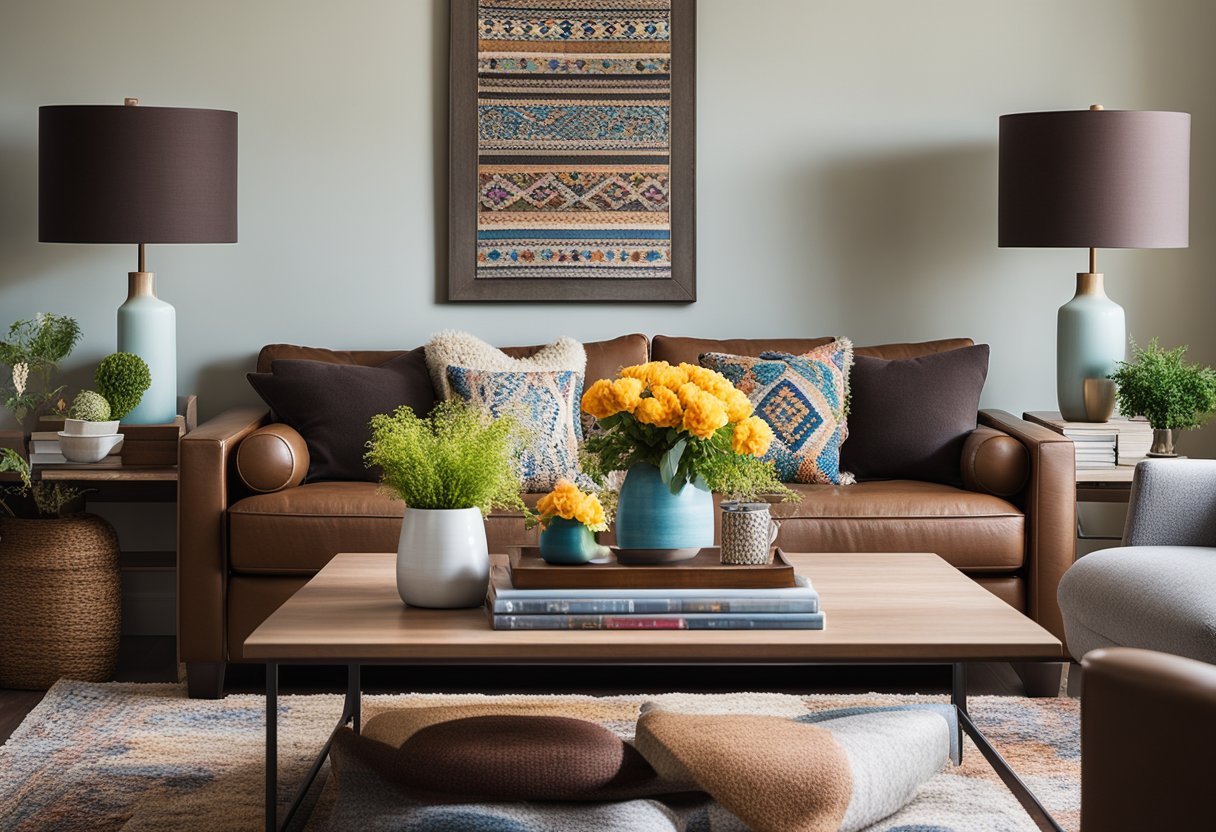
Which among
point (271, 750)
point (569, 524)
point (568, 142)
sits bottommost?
point (271, 750)

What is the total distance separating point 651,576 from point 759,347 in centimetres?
193

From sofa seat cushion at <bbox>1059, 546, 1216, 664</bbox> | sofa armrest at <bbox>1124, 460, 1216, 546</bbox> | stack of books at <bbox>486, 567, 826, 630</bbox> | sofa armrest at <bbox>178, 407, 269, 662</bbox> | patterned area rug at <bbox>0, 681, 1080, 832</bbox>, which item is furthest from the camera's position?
sofa armrest at <bbox>178, 407, 269, 662</bbox>

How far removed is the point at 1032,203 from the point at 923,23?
83 centimetres

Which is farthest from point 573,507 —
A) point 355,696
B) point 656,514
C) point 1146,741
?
point 1146,741

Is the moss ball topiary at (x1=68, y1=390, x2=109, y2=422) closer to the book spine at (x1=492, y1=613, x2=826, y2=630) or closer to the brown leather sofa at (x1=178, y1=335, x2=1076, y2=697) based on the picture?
the brown leather sofa at (x1=178, y1=335, x2=1076, y2=697)

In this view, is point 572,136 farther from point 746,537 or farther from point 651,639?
point 651,639

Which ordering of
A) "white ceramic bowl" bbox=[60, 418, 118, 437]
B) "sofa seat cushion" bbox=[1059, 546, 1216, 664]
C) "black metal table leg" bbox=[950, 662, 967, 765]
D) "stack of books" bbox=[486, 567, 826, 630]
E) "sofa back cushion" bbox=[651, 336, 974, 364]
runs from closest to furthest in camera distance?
"stack of books" bbox=[486, 567, 826, 630] < "sofa seat cushion" bbox=[1059, 546, 1216, 664] < "black metal table leg" bbox=[950, 662, 967, 765] < "white ceramic bowl" bbox=[60, 418, 118, 437] < "sofa back cushion" bbox=[651, 336, 974, 364]

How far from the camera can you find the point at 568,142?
4.27m

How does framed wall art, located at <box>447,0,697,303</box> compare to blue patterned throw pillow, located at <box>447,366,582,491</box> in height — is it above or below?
above

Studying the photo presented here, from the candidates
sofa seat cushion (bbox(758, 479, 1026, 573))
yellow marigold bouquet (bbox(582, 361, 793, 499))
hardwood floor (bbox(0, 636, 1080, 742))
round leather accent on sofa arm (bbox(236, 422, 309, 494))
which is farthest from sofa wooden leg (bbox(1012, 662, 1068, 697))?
round leather accent on sofa arm (bbox(236, 422, 309, 494))

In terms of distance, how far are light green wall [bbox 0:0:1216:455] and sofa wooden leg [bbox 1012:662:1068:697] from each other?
1.24 metres

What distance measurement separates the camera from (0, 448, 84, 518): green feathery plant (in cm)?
351

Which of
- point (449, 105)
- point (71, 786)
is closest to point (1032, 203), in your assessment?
point (449, 105)

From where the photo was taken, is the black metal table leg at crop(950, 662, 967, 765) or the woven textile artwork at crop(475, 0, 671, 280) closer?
the black metal table leg at crop(950, 662, 967, 765)
